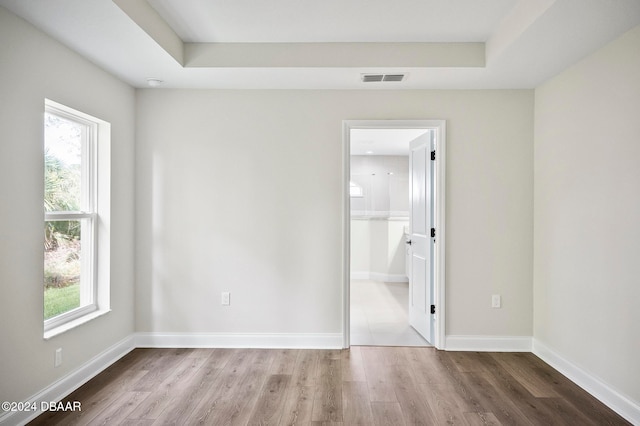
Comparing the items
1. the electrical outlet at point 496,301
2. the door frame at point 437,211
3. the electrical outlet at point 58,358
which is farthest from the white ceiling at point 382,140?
the electrical outlet at point 58,358

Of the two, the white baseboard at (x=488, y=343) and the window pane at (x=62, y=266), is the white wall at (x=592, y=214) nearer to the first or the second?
the white baseboard at (x=488, y=343)

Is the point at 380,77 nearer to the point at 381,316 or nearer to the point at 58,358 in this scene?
the point at 381,316

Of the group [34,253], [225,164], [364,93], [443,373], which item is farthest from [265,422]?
[364,93]

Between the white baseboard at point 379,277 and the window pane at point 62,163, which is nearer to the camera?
the window pane at point 62,163

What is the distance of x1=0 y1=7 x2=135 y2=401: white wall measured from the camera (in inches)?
83.9

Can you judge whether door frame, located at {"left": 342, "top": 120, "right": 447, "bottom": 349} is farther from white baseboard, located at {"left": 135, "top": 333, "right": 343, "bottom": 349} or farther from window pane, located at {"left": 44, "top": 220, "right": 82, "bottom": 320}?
window pane, located at {"left": 44, "top": 220, "right": 82, "bottom": 320}

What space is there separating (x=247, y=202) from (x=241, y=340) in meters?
1.31

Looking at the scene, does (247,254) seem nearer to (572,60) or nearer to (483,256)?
(483,256)

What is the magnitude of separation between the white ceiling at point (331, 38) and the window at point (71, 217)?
57cm

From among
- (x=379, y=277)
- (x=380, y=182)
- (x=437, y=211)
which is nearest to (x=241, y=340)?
(x=437, y=211)

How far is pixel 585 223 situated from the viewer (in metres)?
2.77

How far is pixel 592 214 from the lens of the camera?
2.70 meters

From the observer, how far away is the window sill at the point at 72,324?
98.2 inches

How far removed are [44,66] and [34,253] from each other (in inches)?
47.4
